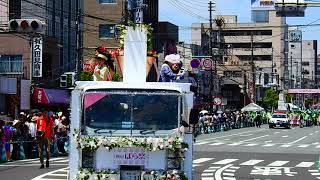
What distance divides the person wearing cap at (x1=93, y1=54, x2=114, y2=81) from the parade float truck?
4.56 ft

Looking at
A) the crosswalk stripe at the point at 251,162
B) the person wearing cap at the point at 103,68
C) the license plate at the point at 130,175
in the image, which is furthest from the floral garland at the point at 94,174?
the crosswalk stripe at the point at 251,162

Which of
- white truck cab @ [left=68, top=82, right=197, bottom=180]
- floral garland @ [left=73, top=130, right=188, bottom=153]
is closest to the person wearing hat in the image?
white truck cab @ [left=68, top=82, right=197, bottom=180]

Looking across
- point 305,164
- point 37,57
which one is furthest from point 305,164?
point 37,57

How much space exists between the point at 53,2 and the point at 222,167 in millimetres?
33442

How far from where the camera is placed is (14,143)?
26.7 meters

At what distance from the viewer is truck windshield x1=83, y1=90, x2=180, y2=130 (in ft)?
40.0

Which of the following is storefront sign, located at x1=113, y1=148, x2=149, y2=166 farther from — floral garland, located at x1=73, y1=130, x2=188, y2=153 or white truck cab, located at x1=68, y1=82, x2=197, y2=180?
floral garland, located at x1=73, y1=130, x2=188, y2=153

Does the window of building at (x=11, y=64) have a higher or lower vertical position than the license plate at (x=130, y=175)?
higher

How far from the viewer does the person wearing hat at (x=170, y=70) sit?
556 inches

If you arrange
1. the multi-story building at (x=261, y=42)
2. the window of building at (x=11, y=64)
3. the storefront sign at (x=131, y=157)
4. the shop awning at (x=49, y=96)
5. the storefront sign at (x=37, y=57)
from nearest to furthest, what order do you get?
the storefront sign at (x=131, y=157) < the storefront sign at (x=37, y=57) < the shop awning at (x=49, y=96) < the window of building at (x=11, y=64) < the multi-story building at (x=261, y=42)

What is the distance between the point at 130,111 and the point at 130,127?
281mm

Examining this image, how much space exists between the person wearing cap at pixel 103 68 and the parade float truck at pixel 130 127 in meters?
1.39

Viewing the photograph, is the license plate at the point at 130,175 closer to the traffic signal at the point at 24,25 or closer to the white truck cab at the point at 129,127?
the white truck cab at the point at 129,127

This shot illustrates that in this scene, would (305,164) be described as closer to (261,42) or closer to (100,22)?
(100,22)
